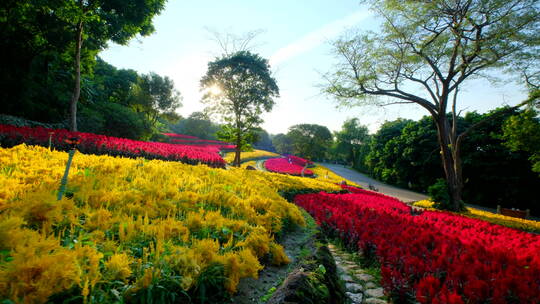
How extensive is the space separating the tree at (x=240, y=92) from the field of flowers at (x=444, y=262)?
16101 millimetres

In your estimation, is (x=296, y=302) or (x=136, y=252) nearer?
(x=296, y=302)

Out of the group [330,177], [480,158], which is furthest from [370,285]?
[330,177]

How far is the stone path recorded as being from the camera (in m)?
3.46

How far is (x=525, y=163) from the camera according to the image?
65.5 feet

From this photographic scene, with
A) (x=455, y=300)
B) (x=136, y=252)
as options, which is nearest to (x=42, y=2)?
(x=136, y=252)

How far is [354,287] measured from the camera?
3820 millimetres

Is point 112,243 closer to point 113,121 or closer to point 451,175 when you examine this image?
point 451,175

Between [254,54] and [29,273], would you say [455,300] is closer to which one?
[29,273]

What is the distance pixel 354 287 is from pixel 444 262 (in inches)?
56.3

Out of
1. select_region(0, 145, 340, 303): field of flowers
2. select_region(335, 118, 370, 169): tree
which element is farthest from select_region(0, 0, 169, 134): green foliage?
select_region(335, 118, 370, 169): tree

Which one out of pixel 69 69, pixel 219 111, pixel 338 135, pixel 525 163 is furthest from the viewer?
pixel 338 135

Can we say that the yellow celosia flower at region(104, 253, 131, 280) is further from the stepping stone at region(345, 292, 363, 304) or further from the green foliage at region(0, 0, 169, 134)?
the green foliage at region(0, 0, 169, 134)

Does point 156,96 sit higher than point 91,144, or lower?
higher

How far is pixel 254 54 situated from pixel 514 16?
1682 centimetres
